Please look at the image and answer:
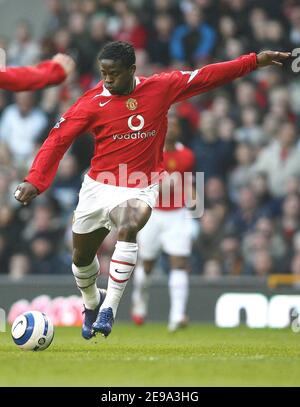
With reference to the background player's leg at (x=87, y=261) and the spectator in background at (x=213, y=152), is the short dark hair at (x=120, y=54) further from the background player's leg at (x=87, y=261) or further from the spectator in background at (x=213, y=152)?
the spectator in background at (x=213, y=152)

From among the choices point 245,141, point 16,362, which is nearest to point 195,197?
point 245,141

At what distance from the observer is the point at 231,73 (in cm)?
950

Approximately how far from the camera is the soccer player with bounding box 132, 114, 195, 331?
13.5 meters

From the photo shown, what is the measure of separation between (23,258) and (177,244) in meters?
2.80

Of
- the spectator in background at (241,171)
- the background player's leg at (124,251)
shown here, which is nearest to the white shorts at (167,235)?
the spectator in background at (241,171)

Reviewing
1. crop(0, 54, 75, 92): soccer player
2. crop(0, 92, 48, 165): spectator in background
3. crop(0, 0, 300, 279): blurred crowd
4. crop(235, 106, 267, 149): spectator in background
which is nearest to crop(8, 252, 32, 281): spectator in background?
crop(0, 0, 300, 279): blurred crowd

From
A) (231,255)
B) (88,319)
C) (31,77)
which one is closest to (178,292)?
(231,255)

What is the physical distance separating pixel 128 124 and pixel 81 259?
114 centimetres

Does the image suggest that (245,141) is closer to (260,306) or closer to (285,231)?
(285,231)

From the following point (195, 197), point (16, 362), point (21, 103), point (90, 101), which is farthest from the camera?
point (21, 103)

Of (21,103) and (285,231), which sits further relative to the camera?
(21,103)

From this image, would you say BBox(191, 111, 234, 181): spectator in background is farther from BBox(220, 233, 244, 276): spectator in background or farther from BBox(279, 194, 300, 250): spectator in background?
BBox(279, 194, 300, 250): spectator in background

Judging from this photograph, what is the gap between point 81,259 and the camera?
31.7 feet
